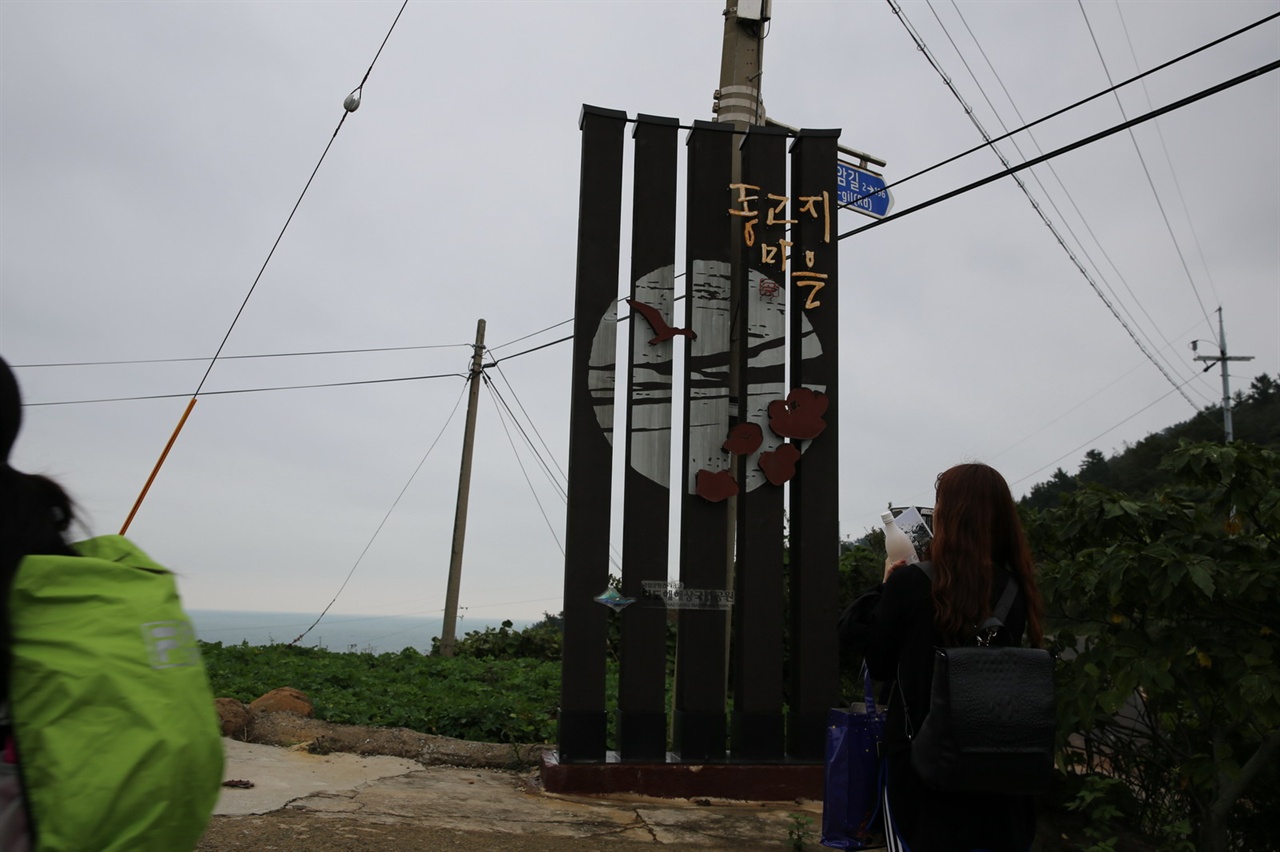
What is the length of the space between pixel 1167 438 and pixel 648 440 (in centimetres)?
4119

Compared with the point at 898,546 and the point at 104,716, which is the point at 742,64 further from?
the point at 104,716

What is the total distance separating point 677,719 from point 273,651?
763 cm

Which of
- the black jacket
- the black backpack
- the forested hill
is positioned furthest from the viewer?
the forested hill

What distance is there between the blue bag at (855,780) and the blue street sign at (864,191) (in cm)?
635

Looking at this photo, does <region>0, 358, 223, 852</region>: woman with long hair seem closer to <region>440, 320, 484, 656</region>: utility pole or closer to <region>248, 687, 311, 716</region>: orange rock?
<region>248, 687, 311, 716</region>: orange rock

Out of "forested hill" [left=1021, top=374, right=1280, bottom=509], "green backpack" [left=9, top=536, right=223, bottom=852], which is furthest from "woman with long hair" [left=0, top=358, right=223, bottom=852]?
"forested hill" [left=1021, top=374, right=1280, bottom=509]

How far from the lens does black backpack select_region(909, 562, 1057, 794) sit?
2.48 m

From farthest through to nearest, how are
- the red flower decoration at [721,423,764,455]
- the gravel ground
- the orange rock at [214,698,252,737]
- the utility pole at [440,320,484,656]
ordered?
the utility pole at [440,320,484,656] → the orange rock at [214,698,252,737] → the red flower decoration at [721,423,764,455] → the gravel ground

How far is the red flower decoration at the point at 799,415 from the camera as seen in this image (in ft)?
21.6

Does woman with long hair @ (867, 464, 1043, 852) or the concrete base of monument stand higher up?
woman with long hair @ (867, 464, 1043, 852)

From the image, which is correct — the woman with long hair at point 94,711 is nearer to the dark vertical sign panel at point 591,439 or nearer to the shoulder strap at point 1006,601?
the shoulder strap at point 1006,601

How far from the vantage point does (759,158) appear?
689cm

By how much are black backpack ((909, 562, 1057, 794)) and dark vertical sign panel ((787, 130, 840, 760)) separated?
3.96 m

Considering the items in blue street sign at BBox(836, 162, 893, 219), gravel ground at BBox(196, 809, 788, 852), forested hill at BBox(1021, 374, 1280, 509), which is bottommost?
gravel ground at BBox(196, 809, 788, 852)
